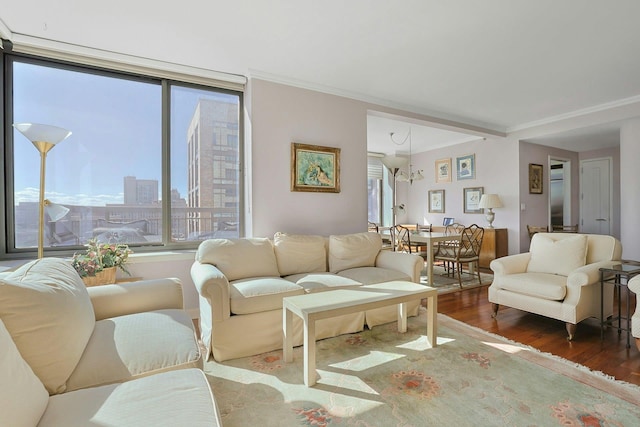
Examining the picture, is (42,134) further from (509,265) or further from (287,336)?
(509,265)

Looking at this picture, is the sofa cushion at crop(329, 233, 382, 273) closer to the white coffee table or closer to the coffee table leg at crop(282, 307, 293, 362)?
the white coffee table

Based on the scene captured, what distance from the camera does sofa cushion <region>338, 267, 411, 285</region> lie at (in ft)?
9.42

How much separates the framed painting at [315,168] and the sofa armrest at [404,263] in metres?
1.03

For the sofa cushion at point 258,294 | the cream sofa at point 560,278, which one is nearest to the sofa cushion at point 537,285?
the cream sofa at point 560,278

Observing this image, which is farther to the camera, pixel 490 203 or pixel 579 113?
pixel 490 203

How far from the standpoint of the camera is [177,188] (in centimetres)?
337

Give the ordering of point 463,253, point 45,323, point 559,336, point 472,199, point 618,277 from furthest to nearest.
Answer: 1. point 472,199
2. point 463,253
3. point 559,336
4. point 618,277
5. point 45,323

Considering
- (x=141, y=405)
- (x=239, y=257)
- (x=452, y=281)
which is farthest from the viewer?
(x=452, y=281)

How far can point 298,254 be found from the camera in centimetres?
312

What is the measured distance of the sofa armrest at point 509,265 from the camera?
309cm

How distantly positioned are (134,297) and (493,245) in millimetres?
5464

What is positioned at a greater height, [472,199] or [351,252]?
Result: [472,199]

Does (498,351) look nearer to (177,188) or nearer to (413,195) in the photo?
(177,188)

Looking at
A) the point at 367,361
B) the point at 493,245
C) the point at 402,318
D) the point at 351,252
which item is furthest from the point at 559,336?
the point at 493,245
